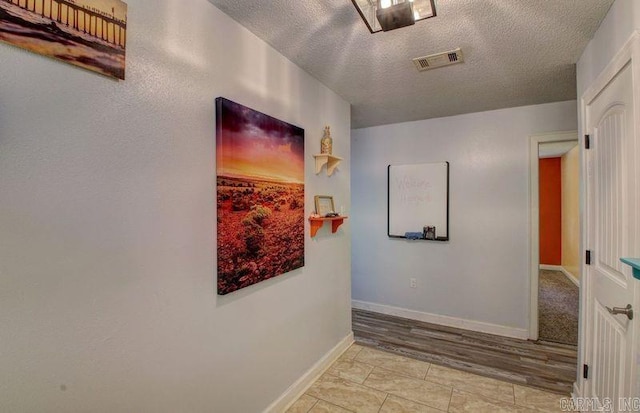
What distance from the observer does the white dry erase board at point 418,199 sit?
351 centimetres

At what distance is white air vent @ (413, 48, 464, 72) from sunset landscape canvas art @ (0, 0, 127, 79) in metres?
1.80

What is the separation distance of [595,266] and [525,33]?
4.88 feet

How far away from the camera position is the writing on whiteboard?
359 centimetres

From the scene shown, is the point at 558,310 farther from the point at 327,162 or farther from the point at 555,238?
the point at 327,162

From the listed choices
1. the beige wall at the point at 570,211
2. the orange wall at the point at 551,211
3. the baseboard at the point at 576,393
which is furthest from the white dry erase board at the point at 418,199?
the orange wall at the point at 551,211

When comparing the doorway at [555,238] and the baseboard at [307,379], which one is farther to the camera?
the doorway at [555,238]

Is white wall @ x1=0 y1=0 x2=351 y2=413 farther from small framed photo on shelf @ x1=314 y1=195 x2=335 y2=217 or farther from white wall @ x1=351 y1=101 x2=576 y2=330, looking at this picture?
white wall @ x1=351 y1=101 x2=576 y2=330

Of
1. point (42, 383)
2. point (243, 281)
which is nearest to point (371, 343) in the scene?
point (243, 281)

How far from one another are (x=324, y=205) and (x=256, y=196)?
887 millimetres

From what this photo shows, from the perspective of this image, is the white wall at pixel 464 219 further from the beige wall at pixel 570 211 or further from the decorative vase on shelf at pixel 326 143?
the beige wall at pixel 570 211

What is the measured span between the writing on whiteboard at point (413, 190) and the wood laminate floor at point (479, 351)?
1.44 meters

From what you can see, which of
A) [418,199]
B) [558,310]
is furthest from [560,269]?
[418,199]

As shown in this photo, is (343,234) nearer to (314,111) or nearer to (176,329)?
(314,111)

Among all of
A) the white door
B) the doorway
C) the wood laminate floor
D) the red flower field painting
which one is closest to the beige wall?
the doorway
